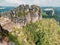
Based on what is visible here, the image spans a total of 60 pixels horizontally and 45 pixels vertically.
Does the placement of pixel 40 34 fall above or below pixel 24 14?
below

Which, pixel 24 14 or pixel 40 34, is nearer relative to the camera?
Result: pixel 40 34

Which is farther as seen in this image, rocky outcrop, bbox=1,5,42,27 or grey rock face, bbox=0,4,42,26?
grey rock face, bbox=0,4,42,26

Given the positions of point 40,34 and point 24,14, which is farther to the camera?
point 24,14

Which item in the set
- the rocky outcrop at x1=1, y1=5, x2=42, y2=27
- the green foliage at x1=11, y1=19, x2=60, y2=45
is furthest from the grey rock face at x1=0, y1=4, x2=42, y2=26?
the green foliage at x1=11, y1=19, x2=60, y2=45

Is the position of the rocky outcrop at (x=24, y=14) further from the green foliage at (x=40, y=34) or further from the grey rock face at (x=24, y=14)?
the green foliage at (x=40, y=34)

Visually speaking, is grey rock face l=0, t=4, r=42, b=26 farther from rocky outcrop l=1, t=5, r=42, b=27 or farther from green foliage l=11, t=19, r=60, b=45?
green foliage l=11, t=19, r=60, b=45

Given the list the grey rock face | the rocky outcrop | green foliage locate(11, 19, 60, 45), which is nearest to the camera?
green foliage locate(11, 19, 60, 45)

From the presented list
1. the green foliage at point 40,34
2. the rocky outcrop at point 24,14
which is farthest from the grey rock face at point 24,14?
the green foliage at point 40,34

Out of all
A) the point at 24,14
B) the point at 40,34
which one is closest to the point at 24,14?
the point at 24,14

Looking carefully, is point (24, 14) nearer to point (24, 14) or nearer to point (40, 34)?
point (24, 14)
